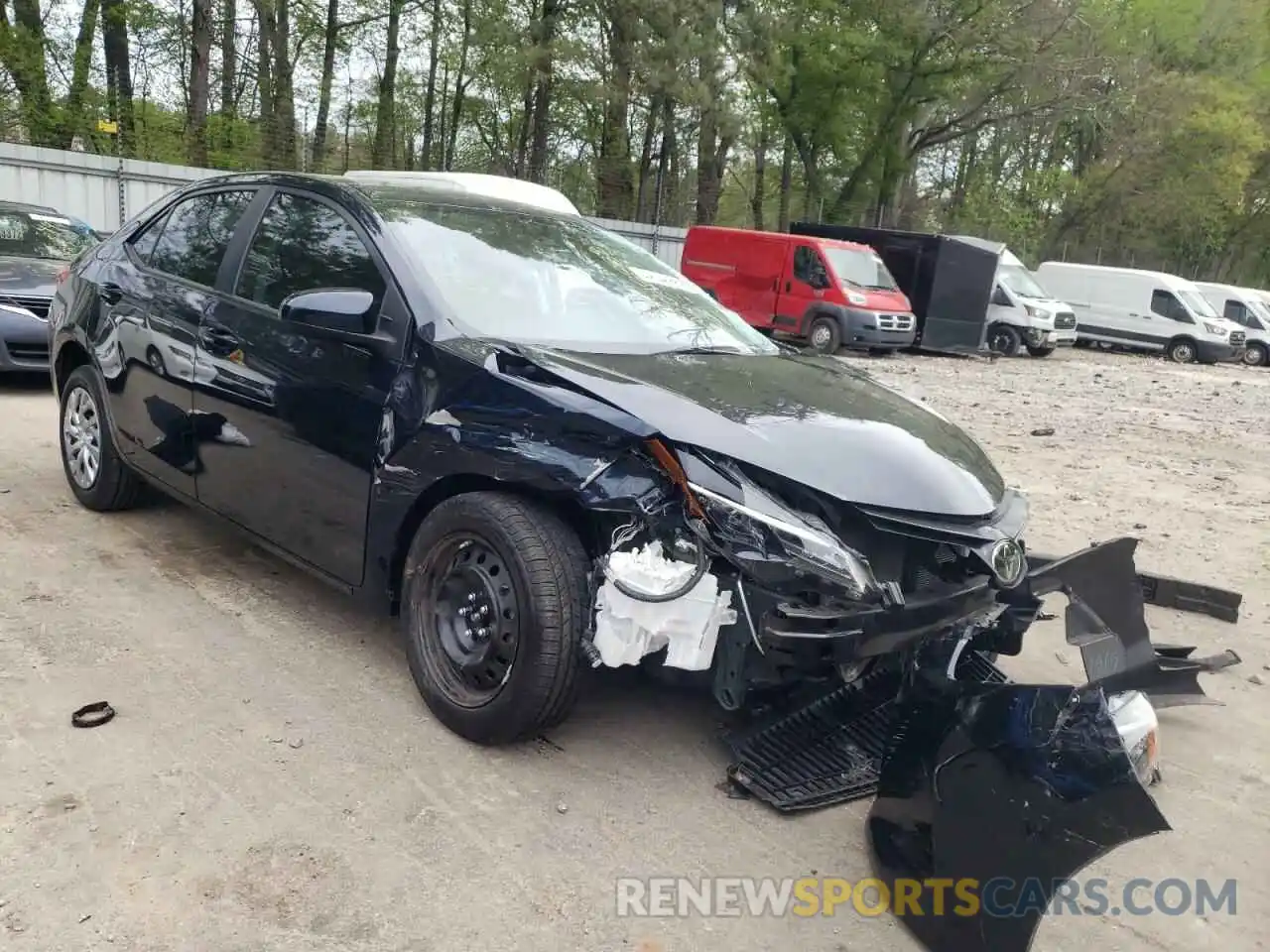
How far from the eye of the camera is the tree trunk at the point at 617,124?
22031 mm

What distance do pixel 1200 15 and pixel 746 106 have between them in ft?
67.1

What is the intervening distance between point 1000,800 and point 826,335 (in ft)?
54.1

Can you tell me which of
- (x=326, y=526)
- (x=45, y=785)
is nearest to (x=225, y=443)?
(x=326, y=526)

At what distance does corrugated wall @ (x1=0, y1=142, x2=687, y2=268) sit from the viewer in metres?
15.3

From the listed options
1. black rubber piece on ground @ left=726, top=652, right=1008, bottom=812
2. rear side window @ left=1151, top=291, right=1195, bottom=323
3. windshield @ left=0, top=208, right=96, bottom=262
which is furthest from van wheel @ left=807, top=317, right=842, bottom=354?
black rubber piece on ground @ left=726, top=652, right=1008, bottom=812

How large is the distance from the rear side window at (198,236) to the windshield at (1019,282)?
761 inches

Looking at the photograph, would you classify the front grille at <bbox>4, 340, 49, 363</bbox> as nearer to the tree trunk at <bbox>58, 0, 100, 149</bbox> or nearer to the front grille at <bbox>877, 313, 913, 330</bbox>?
the tree trunk at <bbox>58, 0, 100, 149</bbox>

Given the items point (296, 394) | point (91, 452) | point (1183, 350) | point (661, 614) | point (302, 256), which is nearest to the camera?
point (661, 614)

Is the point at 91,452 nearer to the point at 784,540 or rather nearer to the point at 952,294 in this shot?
the point at 784,540

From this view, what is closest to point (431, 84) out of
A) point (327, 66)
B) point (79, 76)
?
point (327, 66)

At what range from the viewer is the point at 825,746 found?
3197 millimetres

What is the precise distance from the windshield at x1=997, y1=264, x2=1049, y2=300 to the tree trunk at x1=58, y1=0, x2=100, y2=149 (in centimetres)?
1785

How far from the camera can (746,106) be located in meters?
25.8

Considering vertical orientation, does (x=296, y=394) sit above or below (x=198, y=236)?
below
